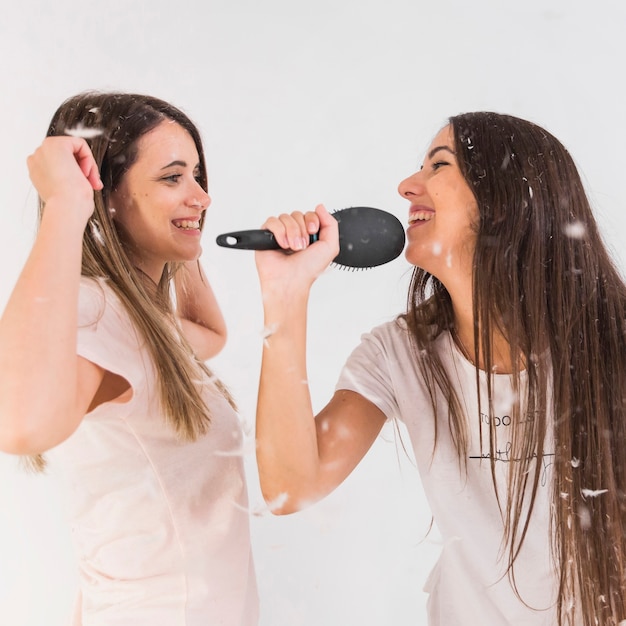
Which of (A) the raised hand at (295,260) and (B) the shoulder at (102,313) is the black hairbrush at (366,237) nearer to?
(A) the raised hand at (295,260)

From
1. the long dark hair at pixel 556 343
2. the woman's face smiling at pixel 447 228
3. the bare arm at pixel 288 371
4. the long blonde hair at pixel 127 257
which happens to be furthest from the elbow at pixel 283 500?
the woman's face smiling at pixel 447 228

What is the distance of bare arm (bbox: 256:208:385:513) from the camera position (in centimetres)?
83

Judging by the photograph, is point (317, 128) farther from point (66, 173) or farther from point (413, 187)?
point (66, 173)

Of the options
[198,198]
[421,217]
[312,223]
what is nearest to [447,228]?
[421,217]

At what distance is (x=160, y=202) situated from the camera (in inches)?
35.6

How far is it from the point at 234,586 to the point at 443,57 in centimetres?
95

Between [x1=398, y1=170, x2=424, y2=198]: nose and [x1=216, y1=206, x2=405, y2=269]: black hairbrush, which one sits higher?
[x1=398, y1=170, x2=424, y2=198]: nose

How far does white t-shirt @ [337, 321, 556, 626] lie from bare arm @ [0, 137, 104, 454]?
389mm

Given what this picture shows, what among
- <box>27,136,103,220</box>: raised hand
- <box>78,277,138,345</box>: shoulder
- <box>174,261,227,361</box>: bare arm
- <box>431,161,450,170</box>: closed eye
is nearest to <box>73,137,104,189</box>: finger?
<box>27,136,103,220</box>: raised hand

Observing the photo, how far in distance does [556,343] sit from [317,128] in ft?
1.81

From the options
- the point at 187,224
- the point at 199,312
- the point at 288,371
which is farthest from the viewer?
the point at 199,312

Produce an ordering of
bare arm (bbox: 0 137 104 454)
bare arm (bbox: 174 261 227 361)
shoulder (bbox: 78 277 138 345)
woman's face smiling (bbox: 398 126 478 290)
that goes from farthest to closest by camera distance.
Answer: bare arm (bbox: 174 261 227 361), woman's face smiling (bbox: 398 126 478 290), shoulder (bbox: 78 277 138 345), bare arm (bbox: 0 137 104 454)

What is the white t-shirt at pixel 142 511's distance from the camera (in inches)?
30.7

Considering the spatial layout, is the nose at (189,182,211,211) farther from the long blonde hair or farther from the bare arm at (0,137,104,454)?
the bare arm at (0,137,104,454)
